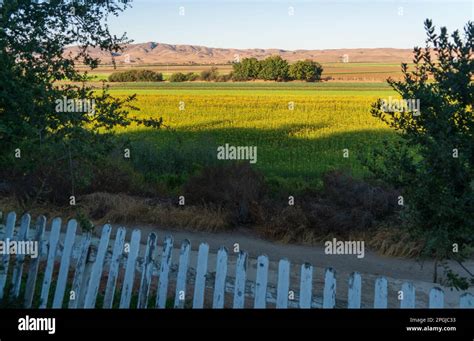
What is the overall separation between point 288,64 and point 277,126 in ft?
91.1

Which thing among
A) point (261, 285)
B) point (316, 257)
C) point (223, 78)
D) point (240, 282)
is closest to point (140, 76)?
point (223, 78)

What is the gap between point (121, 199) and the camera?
15.5m

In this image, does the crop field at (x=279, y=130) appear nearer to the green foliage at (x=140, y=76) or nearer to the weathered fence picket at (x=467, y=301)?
the weathered fence picket at (x=467, y=301)

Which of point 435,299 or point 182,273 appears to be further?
point 182,273

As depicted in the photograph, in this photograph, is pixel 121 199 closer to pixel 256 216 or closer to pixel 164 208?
pixel 164 208

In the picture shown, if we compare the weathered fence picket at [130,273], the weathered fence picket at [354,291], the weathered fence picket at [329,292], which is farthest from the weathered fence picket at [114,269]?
the weathered fence picket at [354,291]

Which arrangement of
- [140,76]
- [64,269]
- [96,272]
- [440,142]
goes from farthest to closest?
1. [140,76]
2. [64,269]
3. [96,272]
4. [440,142]

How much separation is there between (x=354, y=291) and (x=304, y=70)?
2257 inches

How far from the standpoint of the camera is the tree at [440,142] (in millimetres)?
5203

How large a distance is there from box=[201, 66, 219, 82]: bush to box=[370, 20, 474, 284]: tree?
68.2 m

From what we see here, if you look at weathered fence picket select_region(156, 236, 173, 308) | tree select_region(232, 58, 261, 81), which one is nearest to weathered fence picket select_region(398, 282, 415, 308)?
weathered fence picket select_region(156, 236, 173, 308)

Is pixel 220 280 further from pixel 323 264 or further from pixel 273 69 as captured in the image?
pixel 273 69

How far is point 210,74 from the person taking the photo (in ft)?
242

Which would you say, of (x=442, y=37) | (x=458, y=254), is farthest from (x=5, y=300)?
(x=442, y=37)
